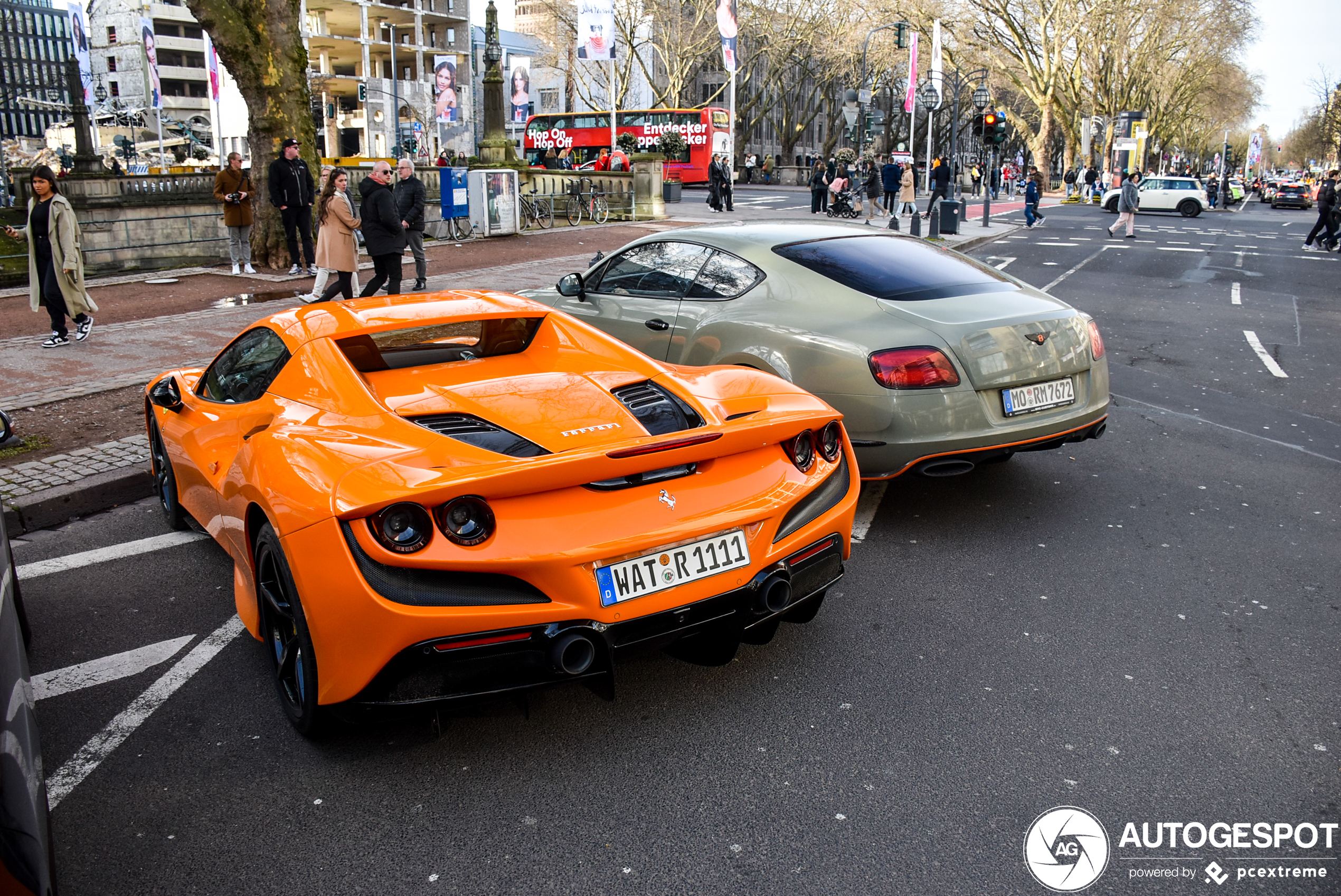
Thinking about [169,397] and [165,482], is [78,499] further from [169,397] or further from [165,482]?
[169,397]

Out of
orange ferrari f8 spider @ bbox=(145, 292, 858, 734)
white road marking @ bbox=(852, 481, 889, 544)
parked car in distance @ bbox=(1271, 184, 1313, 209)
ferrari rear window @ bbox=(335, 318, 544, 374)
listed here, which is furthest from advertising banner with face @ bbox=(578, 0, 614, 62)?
parked car in distance @ bbox=(1271, 184, 1313, 209)

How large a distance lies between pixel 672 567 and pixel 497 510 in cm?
54

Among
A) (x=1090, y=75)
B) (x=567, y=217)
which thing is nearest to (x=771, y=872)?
(x=567, y=217)

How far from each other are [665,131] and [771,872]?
174 feet

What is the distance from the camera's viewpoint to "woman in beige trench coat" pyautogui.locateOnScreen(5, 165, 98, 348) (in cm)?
1004

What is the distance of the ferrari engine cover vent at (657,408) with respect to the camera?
3410 mm

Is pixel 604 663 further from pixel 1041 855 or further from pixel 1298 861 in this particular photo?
pixel 1298 861

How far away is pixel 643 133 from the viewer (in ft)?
178

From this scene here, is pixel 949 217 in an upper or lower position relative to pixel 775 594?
upper

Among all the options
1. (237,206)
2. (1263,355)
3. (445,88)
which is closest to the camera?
(1263,355)

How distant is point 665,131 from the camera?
52.8m

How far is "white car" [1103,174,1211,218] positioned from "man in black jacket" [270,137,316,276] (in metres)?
35.9

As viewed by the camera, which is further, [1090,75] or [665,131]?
[1090,75]

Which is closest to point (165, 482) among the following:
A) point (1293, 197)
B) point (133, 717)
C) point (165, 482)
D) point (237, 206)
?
point (165, 482)
